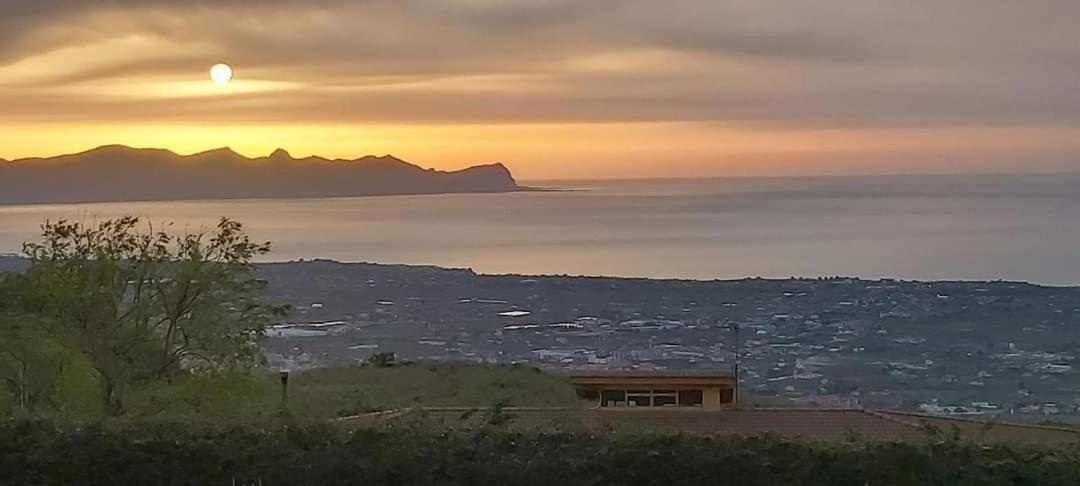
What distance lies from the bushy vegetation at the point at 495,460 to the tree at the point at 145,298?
6978 millimetres

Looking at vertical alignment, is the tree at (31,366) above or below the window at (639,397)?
above

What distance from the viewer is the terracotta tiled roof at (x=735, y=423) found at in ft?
37.3

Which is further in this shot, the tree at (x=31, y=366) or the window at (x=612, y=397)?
the window at (x=612, y=397)

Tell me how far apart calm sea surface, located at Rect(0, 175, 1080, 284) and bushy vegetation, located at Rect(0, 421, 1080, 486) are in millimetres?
30930

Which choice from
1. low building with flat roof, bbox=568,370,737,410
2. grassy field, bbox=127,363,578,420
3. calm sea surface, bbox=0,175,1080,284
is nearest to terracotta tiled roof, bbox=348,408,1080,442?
grassy field, bbox=127,363,578,420

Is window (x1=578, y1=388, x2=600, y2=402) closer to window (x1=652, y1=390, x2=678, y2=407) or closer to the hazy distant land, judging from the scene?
window (x1=652, y1=390, x2=678, y2=407)

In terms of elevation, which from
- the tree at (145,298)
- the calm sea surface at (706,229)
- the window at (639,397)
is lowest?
the window at (639,397)

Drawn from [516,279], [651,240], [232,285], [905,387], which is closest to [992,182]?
[651,240]

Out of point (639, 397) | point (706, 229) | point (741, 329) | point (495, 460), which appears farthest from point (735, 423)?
point (706, 229)

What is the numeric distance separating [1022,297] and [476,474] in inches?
1579

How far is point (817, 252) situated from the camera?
77.7m

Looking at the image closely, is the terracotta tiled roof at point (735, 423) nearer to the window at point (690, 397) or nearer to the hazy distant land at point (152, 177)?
the window at point (690, 397)

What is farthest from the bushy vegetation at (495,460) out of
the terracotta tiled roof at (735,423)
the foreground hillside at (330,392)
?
the foreground hillside at (330,392)

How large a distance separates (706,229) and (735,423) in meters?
A: 84.0
